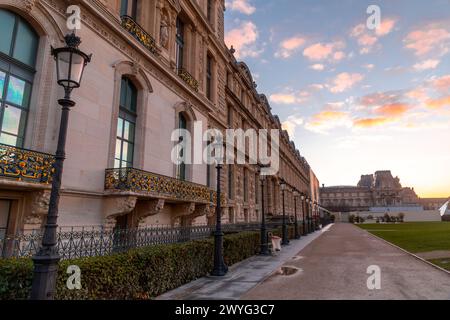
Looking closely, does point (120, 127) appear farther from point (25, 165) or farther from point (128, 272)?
point (128, 272)

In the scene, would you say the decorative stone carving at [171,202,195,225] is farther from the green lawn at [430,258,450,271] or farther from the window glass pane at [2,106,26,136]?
the green lawn at [430,258,450,271]

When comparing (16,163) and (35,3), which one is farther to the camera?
(35,3)

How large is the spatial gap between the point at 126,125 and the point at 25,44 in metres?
5.22

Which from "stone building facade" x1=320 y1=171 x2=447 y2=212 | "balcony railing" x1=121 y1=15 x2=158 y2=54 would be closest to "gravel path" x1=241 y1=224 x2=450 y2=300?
"balcony railing" x1=121 y1=15 x2=158 y2=54

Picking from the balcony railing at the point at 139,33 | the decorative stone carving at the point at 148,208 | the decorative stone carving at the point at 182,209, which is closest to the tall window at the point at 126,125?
the decorative stone carving at the point at 148,208

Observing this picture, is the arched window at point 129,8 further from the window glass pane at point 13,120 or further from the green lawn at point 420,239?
the green lawn at point 420,239

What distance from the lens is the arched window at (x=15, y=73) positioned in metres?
8.72

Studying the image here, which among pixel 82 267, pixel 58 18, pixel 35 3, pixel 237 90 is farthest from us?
pixel 237 90

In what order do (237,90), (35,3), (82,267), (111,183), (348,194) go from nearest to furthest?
1. (82,267)
2. (35,3)
3. (111,183)
4. (237,90)
5. (348,194)

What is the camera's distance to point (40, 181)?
8.46m

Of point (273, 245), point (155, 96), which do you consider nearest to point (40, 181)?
point (155, 96)

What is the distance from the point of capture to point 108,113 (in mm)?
12148
